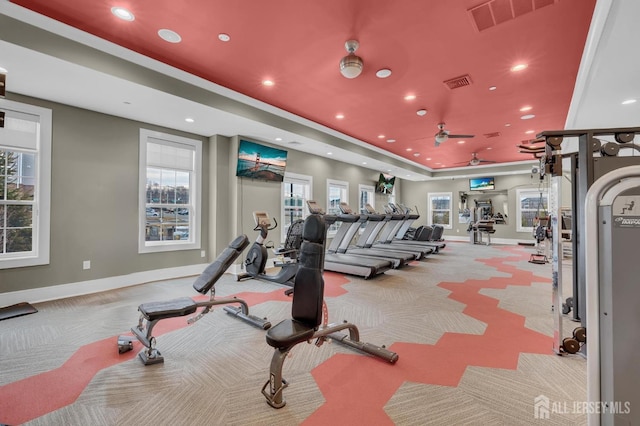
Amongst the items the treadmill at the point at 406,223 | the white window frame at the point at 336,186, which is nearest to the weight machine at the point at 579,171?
the treadmill at the point at 406,223

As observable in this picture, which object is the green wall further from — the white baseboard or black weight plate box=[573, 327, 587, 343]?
black weight plate box=[573, 327, 587, 343]

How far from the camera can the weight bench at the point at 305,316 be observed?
6.17ft

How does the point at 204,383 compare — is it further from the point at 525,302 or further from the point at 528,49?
the point at 528,49

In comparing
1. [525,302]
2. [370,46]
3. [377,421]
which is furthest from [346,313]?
[370,46]

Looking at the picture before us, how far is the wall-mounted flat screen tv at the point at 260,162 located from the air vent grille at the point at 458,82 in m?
3.92

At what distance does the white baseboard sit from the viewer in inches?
155

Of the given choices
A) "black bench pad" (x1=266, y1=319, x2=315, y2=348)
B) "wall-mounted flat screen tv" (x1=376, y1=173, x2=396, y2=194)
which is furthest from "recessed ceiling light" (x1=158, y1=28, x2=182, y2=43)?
"wall-mounted flat screen tv" (x1=376, y1=173, x2=396, y2=194)

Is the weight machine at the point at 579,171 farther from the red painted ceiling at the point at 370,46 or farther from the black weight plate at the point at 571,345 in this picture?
the red painted ceiling at the point at 370,46

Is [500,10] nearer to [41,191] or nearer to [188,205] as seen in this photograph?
[188,205]

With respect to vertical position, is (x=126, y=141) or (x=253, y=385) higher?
(x=126, y=141)

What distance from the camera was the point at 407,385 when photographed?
2115 millimetres

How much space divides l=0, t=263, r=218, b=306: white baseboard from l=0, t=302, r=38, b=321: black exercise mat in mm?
149

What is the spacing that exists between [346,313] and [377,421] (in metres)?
1.88

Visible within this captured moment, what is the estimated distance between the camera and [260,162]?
21.0 feet
